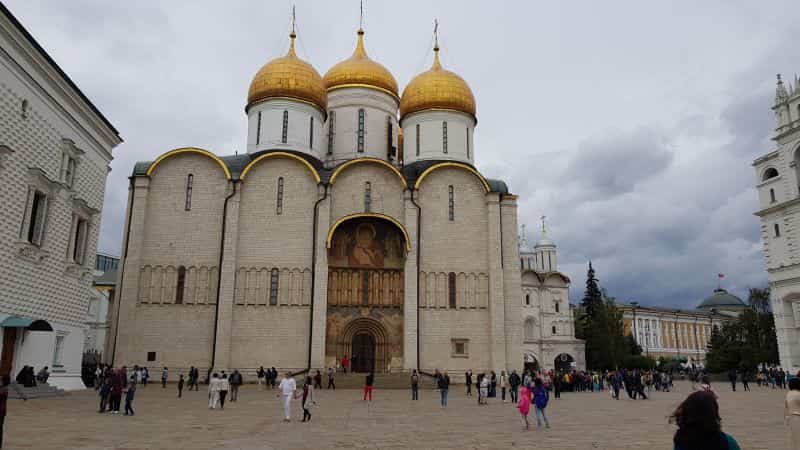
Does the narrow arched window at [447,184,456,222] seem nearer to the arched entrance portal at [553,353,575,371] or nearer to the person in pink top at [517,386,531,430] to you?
the person in pink top at [517,386,531,430]

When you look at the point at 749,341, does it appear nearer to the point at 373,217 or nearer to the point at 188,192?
the point at 373,217

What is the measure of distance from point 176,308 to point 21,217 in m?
9.55

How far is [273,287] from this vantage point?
83.5 feet

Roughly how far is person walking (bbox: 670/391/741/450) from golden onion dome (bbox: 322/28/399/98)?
30.9 m

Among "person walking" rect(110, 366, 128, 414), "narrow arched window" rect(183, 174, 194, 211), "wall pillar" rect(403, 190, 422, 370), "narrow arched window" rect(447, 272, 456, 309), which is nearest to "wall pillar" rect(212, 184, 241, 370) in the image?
"narrow arched window" rect(183, 174, 194, 211)

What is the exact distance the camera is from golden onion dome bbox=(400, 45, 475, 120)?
30.2m

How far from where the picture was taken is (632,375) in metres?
21.0

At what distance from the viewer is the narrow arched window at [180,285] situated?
25109mm

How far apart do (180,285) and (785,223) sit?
3040 cm

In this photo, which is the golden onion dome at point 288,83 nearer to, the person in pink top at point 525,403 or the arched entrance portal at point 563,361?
the person in pink top at point 525,403

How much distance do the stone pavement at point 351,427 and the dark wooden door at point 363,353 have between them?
965 cm

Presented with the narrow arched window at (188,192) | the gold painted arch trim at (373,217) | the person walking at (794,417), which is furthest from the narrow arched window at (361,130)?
the person walking at (794,417)

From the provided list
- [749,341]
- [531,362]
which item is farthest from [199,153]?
[749,341]

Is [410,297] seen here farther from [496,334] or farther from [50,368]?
[50,368]
